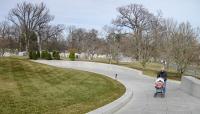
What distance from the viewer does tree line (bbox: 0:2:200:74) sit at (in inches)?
1451

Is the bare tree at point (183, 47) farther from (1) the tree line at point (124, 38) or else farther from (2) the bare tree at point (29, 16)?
(2) the bare tree at point (29, 16)

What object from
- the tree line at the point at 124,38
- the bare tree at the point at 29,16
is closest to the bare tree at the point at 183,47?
the tree line at the point at 124,38

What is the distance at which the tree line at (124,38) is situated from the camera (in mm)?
36844

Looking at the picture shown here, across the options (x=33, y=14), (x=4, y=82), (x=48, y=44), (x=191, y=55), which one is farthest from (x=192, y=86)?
(x=48, y=44)

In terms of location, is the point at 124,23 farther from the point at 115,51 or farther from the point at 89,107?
the point at 89,107

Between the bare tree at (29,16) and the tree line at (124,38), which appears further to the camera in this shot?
the bare tree at (29,16)

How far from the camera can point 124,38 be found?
72.4 m

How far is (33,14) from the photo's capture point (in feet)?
264

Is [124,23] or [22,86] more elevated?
[124,23]

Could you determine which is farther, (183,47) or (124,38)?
(124,38)

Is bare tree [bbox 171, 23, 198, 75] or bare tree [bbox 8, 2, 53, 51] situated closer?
bare tree [bbox 171, 23, 198, 75]

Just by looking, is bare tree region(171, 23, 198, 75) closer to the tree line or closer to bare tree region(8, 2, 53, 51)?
the tree line

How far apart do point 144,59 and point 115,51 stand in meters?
15.8

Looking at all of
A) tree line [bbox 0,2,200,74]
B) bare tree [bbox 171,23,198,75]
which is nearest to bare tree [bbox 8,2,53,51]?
tree line [bbox 0,2,200,74]
